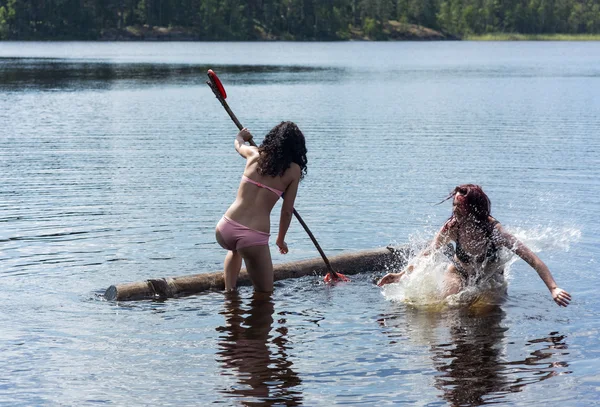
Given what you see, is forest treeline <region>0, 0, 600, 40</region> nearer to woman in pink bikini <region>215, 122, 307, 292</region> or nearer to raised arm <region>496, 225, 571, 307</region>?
woman in pink bikini <region>215, 122, 307, 292</region>

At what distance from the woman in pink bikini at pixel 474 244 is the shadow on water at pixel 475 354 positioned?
420mm

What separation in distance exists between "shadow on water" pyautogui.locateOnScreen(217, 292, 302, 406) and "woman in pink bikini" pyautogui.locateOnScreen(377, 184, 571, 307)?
142 centimetres

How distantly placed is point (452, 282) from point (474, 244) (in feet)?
2.30

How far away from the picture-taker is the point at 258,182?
9.90 meters

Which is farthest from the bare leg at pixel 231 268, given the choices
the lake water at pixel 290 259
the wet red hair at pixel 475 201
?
the wet red hair at pixel 475 201

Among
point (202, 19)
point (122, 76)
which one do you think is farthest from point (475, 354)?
point (202, 19)

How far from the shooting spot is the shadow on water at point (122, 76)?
5078 cm

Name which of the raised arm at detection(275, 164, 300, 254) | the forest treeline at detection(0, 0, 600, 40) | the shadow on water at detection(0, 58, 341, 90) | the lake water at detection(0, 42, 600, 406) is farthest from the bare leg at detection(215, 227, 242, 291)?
the forest treeline at detection(0, 0, 600, 40)

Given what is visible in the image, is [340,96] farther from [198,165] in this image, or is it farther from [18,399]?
[18,399]

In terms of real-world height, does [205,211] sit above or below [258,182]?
below

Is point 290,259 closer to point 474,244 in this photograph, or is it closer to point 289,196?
point 289,196

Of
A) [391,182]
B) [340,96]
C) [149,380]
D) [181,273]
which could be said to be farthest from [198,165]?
[340,96]

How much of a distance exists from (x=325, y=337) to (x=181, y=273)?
3.15 m

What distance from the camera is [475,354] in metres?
8.88
